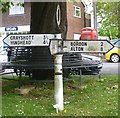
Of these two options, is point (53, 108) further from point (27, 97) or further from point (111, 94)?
point (111, 94)

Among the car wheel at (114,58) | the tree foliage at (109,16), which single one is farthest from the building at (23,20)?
the car wheel at (114,58)

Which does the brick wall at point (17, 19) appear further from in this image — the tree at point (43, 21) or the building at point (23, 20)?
the tree at point (43, 21)

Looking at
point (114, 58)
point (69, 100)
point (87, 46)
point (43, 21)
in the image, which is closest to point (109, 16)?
point (114, 58)

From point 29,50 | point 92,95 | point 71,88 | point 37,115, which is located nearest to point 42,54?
point 29,50

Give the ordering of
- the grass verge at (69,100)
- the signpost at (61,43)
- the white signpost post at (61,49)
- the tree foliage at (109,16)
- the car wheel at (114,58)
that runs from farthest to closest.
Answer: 1. the tree foliage at (109,16)
2. the car wheel at (114,58)
3. the signpost at (61,43)
4. the white signpost post at (61,49)
5. the grass verge at (69,100)

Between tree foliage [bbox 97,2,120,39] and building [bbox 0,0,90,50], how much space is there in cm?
243

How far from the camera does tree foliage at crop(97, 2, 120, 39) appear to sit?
28.3 metres

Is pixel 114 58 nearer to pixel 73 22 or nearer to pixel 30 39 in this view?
pixel 73 22

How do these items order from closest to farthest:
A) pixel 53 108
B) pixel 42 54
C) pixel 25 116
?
pixel 25 116 → pixel 53 108 → pixel 42 54

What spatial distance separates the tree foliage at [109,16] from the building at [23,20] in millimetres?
2430

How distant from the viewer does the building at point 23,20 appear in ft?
113

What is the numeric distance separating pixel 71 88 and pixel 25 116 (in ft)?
10.5

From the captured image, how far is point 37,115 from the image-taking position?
6383 mm

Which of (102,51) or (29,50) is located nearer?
(102,51)
